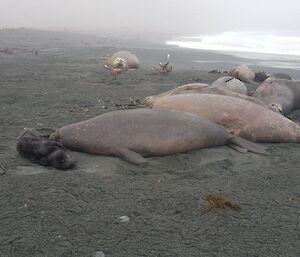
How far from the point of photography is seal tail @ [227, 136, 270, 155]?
201 inches

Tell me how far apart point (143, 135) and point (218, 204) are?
1.49 m

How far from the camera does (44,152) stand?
4324mm

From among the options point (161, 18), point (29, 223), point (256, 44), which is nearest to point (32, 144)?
point (29, 223)

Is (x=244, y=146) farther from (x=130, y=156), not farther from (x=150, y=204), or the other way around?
(x=150, y=204)

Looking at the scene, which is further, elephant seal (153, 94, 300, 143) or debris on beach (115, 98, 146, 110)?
debris on beach (115, 98, 146, 110)

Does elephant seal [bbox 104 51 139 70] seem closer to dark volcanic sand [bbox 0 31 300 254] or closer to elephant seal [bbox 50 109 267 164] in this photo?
dark volcanic sand [bbox 0 31 300 254]

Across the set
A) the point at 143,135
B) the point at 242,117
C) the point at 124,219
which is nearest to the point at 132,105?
the point at 242,117

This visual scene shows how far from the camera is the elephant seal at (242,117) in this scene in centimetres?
566

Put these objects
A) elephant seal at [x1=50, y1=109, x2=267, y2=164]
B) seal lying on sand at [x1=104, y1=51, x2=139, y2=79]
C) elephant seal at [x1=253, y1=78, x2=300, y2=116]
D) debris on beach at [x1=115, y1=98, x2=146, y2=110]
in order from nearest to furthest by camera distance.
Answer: elephant seal at [x1=50, y1=109, x2=267, y2=164] → debris on beach at [x1=115, y1=98, x2=146, y2=110] → elephant seal at [x1=253, y1=78, x2=300, y2=116] → seal lying on sand at [x1=104, y1=51, x2=139, y2=79]

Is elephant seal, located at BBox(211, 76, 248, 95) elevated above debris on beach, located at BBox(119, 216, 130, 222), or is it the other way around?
elephant seal, located at BBox(211, 76, 248, 95)

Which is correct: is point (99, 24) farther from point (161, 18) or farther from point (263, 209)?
point (263, 209)

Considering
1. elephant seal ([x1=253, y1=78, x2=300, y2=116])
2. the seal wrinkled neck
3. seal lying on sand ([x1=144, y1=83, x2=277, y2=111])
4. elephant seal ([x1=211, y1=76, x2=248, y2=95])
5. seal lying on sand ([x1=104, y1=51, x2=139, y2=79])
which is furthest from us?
seal lying on sand ([x1=104, y1=51, x2=139, y2=79])

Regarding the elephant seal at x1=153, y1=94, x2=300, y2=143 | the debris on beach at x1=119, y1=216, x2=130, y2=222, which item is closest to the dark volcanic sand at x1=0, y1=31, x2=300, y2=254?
the debris on beach at x1=119, y1=216, x2=130, y2=222

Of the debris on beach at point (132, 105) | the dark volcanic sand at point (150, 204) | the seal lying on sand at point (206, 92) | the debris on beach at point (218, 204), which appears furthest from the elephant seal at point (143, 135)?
the debris on beach at point (132, 105)
